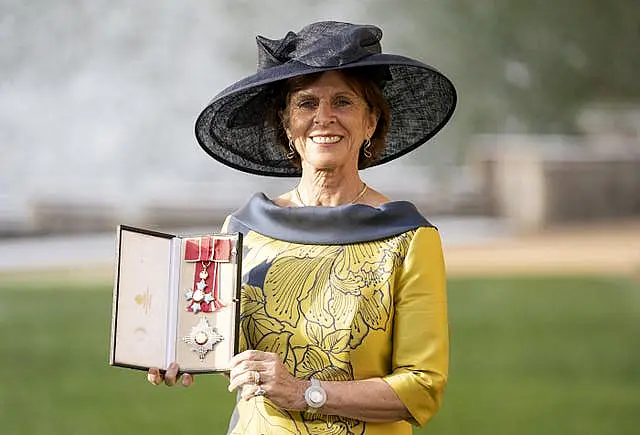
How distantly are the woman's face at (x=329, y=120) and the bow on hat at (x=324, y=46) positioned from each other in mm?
49

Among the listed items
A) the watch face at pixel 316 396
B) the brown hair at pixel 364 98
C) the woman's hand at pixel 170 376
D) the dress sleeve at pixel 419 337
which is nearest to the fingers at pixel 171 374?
the woman's hand at pixel 170 376

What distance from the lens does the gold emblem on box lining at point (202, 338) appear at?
1790mm

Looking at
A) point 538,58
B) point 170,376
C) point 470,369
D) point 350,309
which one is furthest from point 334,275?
point 538,58

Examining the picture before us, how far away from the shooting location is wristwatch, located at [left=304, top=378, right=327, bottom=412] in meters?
1.72

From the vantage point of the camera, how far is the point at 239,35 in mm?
4941

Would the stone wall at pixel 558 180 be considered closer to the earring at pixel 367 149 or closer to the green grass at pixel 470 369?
the green grass at pixel 470 369

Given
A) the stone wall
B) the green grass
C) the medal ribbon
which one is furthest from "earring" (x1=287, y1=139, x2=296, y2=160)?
the stone wall

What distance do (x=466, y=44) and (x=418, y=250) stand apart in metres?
3.48

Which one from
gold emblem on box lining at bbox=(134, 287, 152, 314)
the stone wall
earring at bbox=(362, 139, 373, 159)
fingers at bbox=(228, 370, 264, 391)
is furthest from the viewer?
the stone wall

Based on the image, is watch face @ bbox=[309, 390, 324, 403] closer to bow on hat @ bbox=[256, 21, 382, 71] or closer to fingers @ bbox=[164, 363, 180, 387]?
fingers @ bbox=[164, 363, 180, 387]

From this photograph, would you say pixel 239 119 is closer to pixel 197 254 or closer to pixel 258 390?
pixel 197 254

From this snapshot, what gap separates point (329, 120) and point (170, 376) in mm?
464

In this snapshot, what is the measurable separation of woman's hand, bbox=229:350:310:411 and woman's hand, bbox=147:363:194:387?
11 cm

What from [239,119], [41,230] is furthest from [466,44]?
[239,119]
